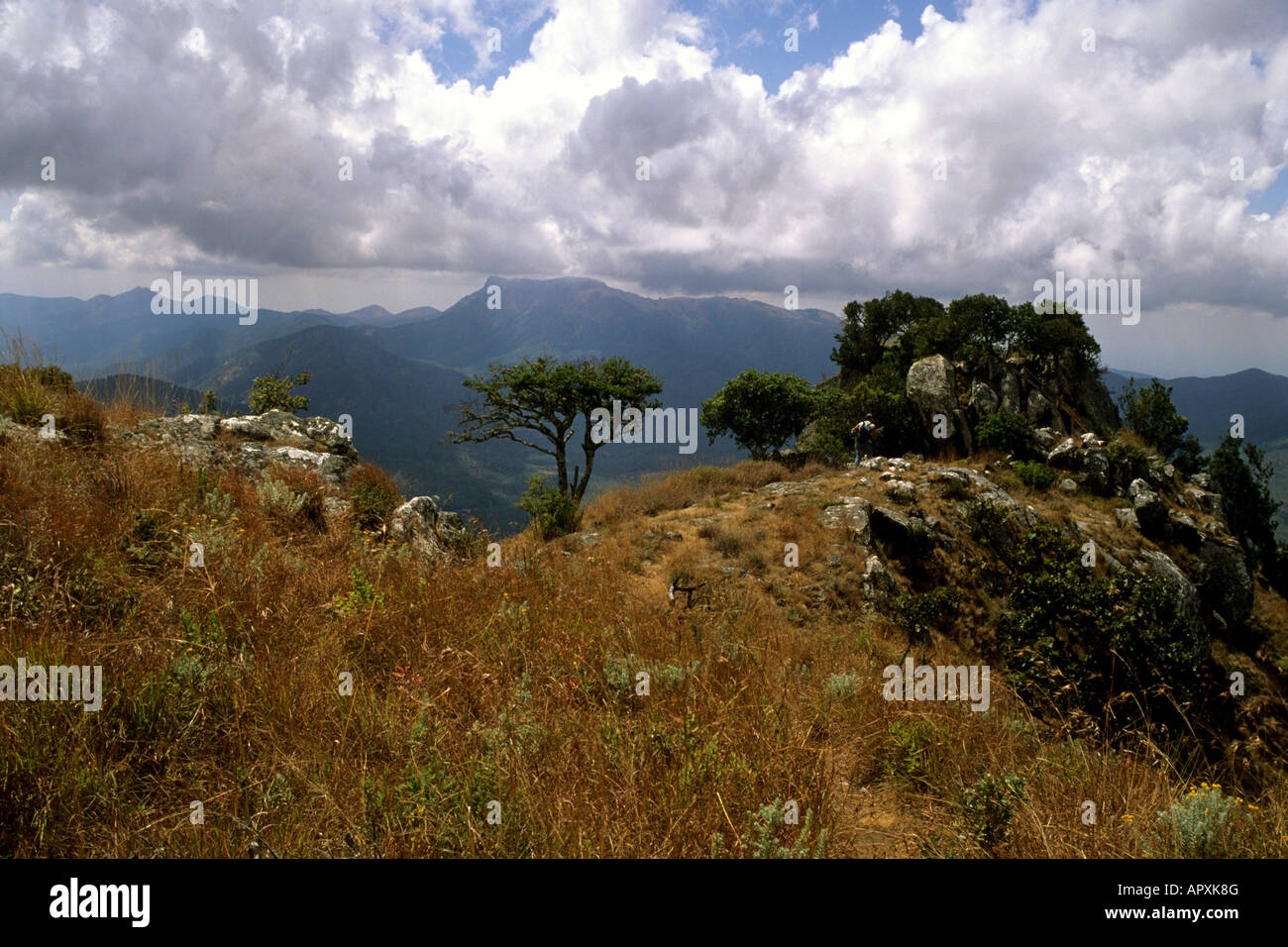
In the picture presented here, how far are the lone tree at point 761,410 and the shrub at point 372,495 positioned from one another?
30528 millimetres

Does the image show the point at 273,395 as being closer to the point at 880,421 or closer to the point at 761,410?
the point at 761,410

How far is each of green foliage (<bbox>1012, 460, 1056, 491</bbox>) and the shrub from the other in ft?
81.3

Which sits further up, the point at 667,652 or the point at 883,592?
the point at 667,652

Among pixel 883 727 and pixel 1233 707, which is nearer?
pixel 883 727

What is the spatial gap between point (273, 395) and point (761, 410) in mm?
27691

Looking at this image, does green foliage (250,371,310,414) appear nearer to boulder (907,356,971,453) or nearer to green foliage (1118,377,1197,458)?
boulder (907,356,971,453)

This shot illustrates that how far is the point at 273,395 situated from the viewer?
27.4 m

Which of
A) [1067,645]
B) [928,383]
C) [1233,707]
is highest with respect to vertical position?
[928,383]

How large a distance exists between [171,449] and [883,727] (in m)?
9.19

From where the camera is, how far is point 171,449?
7.95m

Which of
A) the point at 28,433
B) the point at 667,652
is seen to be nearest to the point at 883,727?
the point at 667,652

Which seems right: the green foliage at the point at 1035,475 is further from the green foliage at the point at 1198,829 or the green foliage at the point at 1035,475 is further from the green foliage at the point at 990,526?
the green foliage at the point at 1198,829

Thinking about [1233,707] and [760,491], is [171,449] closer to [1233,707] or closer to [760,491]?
[760,491]

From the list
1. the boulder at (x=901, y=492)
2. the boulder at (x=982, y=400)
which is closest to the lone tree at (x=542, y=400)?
the boulder at (x=982, y=400)
